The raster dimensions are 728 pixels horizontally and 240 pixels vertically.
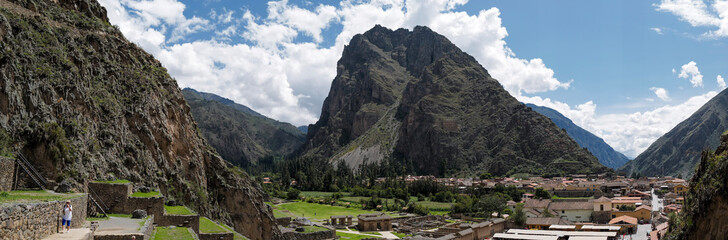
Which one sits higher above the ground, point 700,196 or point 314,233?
point 700,196

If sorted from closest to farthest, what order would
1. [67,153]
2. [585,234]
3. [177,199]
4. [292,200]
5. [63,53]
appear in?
[67,153] → [63,53] → [177,199] → [585,234] → [292,200]

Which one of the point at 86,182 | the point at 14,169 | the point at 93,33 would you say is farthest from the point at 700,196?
the point at 93,33

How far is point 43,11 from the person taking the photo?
28.3 m

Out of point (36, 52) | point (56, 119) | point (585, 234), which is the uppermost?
point (36, 52)

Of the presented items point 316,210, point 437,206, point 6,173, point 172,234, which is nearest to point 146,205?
point 172,234

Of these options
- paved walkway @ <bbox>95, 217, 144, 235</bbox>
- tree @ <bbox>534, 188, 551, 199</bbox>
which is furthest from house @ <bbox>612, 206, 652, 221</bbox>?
paved walkway @ <bbox>95, 217, 144, 235</bbox>

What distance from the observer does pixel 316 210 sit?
9262cm

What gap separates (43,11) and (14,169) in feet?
44.9

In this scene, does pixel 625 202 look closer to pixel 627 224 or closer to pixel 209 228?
pixel 627 224

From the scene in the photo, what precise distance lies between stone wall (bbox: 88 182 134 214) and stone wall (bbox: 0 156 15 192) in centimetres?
336

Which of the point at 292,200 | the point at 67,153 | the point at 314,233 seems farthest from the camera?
the point at 292,200

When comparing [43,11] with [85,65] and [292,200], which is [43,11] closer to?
[85,65]

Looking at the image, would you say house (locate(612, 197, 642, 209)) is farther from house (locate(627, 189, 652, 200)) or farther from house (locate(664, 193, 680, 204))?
house (locate(627, 189, 652, 200))

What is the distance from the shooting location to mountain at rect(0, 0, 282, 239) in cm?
2058
